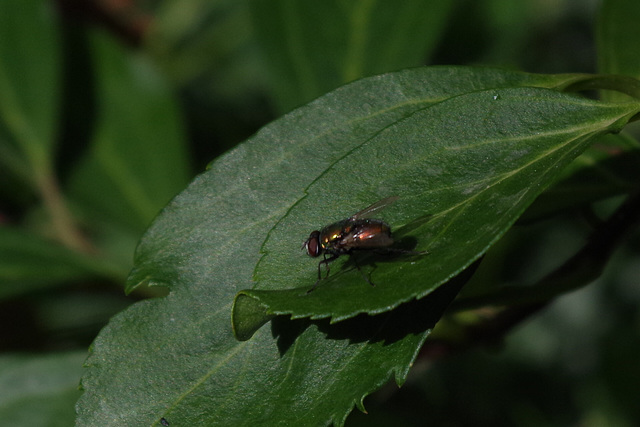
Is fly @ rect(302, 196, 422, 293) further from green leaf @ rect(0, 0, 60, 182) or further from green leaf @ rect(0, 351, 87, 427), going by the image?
green leaf @ rect(0, 0, 60, 182)

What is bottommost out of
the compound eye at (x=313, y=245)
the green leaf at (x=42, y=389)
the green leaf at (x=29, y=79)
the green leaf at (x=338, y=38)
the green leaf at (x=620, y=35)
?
the green leaf at (x=620, y=35)

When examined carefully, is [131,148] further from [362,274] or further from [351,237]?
[362,274]

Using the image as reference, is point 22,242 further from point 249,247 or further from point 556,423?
point 556,423

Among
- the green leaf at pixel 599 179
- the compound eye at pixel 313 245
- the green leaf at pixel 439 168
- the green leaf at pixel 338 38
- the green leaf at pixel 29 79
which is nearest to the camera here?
the green leaf at pixel 439 168

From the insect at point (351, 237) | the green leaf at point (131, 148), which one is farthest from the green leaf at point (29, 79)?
the insect at point (351, 237)

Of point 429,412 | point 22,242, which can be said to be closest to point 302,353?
point 22,242

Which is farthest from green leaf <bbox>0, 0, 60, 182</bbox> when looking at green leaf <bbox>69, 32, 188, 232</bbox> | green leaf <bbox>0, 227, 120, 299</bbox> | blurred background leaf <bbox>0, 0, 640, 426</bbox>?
green leaf <bbox>0, 227, 120, 299</bbox>

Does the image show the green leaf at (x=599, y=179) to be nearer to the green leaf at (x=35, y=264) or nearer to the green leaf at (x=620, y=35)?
the green leaf at (x=620, y=35)
